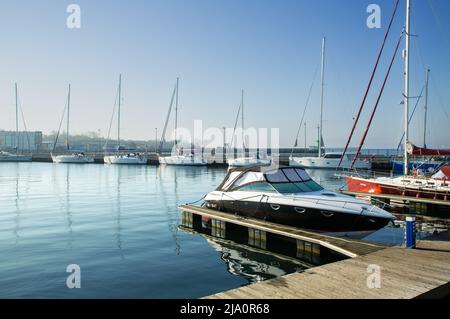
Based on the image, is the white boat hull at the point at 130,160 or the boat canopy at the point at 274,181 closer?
the boat canopy at the point at 274,181

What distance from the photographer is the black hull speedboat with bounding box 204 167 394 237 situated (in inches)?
574

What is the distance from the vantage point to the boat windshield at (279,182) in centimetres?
1677

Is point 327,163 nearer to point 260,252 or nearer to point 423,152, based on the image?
point 423,152

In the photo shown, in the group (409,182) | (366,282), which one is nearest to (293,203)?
(366,282)

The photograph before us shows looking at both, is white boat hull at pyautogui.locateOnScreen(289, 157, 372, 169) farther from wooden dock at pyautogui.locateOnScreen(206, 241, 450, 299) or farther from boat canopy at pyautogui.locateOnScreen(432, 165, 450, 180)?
wooden dock at pyautogui.locateOnScreen(206, 241, 450, 299)

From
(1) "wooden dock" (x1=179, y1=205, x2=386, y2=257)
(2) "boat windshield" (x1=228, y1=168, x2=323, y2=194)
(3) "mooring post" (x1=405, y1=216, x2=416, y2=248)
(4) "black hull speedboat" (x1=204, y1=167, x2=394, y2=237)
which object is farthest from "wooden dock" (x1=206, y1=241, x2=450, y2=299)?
(2) "boat windshield" (x1=228, y1=168, x2=323, y2=194)

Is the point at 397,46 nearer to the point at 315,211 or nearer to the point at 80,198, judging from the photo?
the point at 315,211

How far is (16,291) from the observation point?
10438 mm

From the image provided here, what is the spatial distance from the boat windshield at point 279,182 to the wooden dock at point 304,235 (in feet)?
5.03

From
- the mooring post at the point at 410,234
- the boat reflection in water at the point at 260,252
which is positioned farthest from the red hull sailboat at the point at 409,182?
the mooring post at the point at 410,234

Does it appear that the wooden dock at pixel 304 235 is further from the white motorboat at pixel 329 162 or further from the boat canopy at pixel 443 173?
the white motorboat at pixel 329 162
